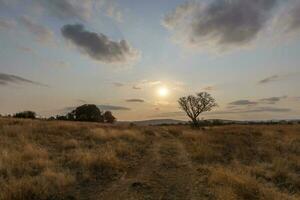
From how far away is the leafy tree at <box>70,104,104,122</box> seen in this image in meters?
88.3

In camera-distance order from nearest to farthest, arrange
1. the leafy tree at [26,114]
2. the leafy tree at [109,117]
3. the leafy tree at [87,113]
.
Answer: the leafy tree at [26,114] → the leafy tree at [87,113] → the leafy tree at [109,117]

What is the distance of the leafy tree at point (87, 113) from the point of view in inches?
3476

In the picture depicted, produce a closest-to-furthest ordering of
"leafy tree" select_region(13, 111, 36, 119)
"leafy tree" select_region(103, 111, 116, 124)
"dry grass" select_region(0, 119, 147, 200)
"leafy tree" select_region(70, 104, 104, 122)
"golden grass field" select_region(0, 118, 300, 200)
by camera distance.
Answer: "dry grass" select_region(0, 119, 147, 200)
"golden grass field" select_region(0, 118, 300, 200)
"leafy tree" select_region(13, 111, 36, 119)
"leafy tree" select_region(70, 104, 104, 122)
"leafy tree" select_region(103, 111, 116, 124)

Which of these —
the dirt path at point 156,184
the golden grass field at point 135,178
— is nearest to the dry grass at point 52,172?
the golden grass field at point 135,178

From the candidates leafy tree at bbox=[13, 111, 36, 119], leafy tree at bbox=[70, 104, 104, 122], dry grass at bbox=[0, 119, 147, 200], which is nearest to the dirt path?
dry grass at bbox=[0, 119, 147, 200]

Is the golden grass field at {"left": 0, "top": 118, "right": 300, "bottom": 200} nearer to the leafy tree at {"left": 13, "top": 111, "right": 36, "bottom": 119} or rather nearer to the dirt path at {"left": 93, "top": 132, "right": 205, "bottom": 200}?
the dirt path at {"left": 93, "top": 132, "right": 205, "bottom": 200}

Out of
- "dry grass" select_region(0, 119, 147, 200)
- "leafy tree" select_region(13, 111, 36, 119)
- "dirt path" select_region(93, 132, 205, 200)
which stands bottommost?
"dirt path" select_region(93, 132, 205, 200)

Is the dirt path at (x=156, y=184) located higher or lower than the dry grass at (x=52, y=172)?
lower

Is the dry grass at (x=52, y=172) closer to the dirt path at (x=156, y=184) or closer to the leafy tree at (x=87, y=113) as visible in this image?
the dirt path at (x=156, y=184)

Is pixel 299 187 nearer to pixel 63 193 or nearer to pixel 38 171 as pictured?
pixel 63 193

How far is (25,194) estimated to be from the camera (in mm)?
7078

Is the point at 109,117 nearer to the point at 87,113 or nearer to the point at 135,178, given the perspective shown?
the point at 87,113

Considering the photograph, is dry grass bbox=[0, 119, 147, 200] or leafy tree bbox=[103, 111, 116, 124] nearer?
dry grass bbox=[0, 119, 147, 200]

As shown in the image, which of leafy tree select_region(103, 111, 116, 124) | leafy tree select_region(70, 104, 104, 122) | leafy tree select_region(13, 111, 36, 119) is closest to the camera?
leafy tree select_region(13, 111, 36, 119)
